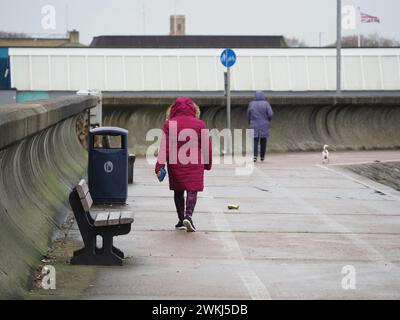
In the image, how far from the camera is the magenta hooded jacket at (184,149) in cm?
1334

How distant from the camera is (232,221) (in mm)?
14344

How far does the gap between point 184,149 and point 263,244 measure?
1.72 meters

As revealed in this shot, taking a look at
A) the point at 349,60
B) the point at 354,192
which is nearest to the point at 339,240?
the point at 354,192

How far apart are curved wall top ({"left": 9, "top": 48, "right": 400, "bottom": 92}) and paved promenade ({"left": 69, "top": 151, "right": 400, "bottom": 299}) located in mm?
52633

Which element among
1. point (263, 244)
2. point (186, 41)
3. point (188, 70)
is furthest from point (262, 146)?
point (186, 41)

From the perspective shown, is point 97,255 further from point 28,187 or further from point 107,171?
point 107,171

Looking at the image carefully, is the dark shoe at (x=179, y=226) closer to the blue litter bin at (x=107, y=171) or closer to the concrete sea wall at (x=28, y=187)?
the concrete sea wall at (x=28, y=187)

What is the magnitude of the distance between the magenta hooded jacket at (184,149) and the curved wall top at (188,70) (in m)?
58.7

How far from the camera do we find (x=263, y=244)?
40.3ft

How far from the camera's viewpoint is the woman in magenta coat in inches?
524

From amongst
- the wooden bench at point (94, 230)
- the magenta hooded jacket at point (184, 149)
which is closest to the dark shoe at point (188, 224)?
the magenta hooded jacket at point (184, 149)

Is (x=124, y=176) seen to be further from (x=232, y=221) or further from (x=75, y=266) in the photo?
(x=75, y=266)

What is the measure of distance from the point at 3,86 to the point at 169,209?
59583 millimetres

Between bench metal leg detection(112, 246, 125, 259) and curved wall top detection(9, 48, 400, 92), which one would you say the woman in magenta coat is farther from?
curved wall top detection(9, 48, 400, 92)
